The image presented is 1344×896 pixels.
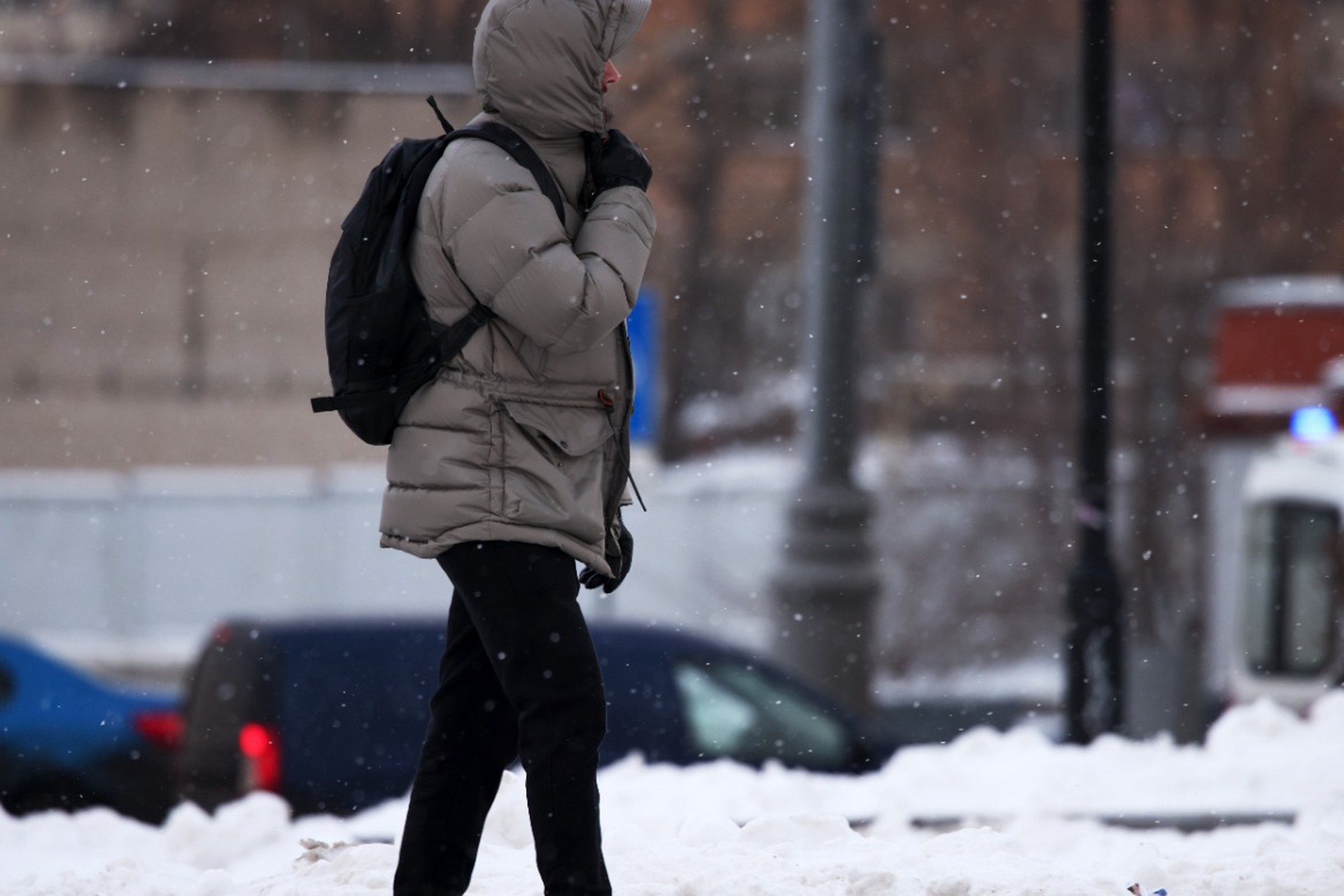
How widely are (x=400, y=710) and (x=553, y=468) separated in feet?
11.3

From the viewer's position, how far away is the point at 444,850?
2.94 metres

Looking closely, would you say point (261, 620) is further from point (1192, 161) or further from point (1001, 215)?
point (1192, 161)

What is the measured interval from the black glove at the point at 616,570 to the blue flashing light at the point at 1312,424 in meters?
7.03

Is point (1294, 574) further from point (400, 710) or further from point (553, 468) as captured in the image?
point (553, 468)

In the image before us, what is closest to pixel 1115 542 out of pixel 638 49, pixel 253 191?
pixel 638 49

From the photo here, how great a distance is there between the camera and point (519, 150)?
2.77 m

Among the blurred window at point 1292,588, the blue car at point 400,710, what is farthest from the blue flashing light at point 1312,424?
the blue car at point 400,710

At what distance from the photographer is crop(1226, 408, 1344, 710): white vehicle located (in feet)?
31.4

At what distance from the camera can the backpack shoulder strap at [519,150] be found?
276 cm

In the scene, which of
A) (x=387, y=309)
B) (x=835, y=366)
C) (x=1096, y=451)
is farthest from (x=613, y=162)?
(x=835, y=366)

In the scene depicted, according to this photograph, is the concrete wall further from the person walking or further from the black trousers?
the black trousers

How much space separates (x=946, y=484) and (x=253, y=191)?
6.81 metres

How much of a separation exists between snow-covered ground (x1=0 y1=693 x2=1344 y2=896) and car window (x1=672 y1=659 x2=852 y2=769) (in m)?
1.25

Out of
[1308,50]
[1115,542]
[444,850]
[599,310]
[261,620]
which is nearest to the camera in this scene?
[599,310]
